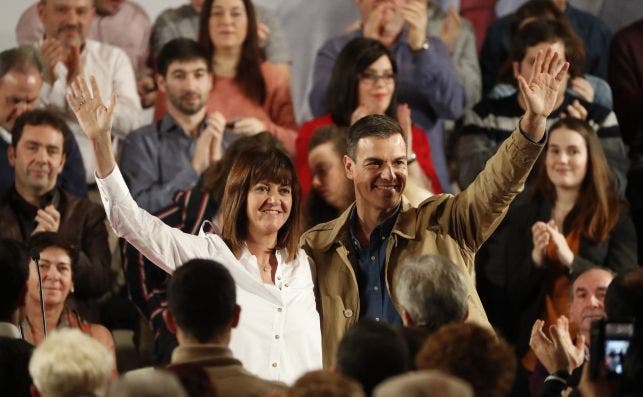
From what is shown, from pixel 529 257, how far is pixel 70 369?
10.7 feet

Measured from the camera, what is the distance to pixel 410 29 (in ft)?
23.4

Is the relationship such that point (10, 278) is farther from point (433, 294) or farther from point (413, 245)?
point (413, 245)

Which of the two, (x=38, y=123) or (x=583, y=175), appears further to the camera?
(x=38, y=123)

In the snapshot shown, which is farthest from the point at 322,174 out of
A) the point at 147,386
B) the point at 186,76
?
the point at 147,386

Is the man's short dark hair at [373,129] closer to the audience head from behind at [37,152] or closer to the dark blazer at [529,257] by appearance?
the dark blazer at [529,257]

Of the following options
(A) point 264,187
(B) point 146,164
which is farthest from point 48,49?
(A) point 264,187

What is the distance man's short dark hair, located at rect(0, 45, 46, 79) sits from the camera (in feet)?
23.0

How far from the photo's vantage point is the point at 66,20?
23.6 ft

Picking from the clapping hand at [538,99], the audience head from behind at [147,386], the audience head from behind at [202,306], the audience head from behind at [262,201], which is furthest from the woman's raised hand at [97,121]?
the audience head from behind at [147,386]

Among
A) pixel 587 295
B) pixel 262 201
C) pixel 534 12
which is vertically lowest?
pixel 587 295

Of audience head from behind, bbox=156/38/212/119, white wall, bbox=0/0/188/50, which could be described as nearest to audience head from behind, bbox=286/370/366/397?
audience head from behind, bbox=156/38/212/119

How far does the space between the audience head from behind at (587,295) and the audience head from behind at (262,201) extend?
150 centimetres

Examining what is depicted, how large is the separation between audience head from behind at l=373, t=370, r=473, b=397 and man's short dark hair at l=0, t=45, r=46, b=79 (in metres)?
4.24

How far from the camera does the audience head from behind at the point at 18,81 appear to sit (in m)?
6.96
